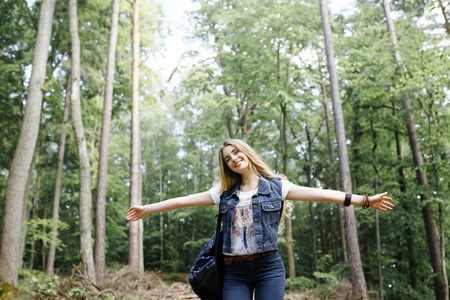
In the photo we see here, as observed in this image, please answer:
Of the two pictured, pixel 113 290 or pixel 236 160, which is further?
pixel 113 290

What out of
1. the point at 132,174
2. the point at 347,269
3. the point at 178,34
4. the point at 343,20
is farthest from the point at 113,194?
the point at 343,20

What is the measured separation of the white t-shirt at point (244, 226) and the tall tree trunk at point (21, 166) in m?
6.22

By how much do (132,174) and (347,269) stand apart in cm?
686

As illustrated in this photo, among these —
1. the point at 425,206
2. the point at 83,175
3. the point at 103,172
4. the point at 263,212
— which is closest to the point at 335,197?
the point at 263,212

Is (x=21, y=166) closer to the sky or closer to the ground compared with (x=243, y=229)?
closer to the sky

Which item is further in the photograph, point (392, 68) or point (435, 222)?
point (435, 222)

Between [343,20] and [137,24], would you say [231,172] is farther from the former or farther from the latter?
[343,20]

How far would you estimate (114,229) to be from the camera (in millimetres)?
17953

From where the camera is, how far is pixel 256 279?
238 centimetres

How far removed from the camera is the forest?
816 cm

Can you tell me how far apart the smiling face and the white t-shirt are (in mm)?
170

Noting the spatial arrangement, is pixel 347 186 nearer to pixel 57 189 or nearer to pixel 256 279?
pixel 256 279

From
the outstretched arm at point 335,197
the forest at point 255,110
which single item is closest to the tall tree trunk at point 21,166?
the forest at point 255,110

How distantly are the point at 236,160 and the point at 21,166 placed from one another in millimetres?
6273
